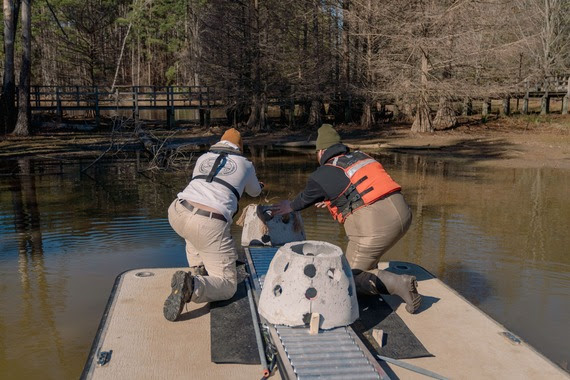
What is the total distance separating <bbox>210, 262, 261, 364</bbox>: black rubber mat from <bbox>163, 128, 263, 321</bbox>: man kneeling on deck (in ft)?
0.40

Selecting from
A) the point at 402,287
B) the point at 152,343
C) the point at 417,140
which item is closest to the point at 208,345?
the point at 152,343

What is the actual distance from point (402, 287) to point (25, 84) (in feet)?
72.7

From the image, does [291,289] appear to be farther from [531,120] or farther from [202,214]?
[531,120]

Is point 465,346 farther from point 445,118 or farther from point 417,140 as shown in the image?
point 445,118

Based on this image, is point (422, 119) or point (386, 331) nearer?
point (386, 331)

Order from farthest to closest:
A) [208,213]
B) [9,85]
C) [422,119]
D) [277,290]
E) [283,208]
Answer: [422,119] → [9,85] → [283,208] → [208,213] → [277,290]

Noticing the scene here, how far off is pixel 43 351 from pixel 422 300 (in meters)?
3.45

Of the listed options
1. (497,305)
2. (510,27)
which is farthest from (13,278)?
(510,27)

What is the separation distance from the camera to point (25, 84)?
24016 millimetres

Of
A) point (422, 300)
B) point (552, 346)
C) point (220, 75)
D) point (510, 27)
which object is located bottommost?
point (552, 346)

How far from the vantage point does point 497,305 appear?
22.4 feet

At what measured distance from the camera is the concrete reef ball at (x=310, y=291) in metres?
4.46

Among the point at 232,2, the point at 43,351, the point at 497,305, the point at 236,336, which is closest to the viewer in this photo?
the point at 236,336

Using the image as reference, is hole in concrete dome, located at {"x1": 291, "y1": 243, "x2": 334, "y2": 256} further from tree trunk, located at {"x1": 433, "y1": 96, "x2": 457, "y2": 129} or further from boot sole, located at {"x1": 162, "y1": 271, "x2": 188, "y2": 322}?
tree trunk, located at {"x1": 433, "y1": 96, "x2": 457, "y2": 129}
